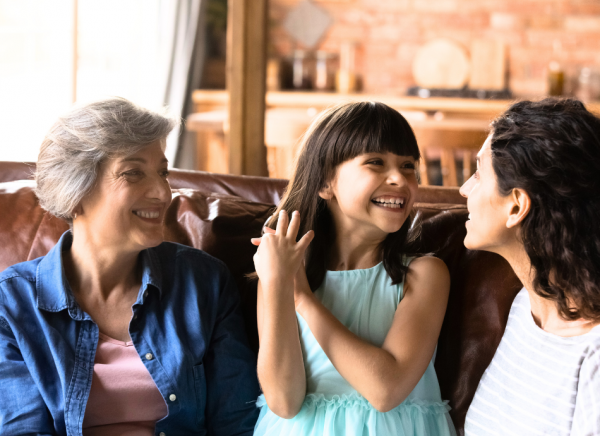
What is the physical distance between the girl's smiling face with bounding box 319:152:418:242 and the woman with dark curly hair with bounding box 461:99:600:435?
6.1 inches

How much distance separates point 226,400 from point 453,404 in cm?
53

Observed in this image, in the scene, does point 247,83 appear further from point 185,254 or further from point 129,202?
point 129,202

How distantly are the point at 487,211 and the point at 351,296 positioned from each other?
39cm

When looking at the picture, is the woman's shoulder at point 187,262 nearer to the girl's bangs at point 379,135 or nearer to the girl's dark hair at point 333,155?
the girl's dark hair at point 333,155

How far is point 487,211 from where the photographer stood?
1.22 m

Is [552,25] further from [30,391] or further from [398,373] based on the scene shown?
[30,391]

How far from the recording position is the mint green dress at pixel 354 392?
1326mm

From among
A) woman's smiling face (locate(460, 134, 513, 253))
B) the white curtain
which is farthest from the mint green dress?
the white curtain

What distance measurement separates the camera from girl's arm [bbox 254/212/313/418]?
1.26 meters

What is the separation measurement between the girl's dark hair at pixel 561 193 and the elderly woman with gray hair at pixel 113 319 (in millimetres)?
716

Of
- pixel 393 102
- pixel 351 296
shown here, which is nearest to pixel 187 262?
pixel 351 296

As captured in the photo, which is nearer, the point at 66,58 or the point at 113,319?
the point at 113,319

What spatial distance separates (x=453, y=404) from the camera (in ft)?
4.69

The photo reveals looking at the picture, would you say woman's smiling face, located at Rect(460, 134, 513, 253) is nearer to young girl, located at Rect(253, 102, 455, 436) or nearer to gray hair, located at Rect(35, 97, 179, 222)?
young girl, located at Rect(253, 102, 455, 436)
